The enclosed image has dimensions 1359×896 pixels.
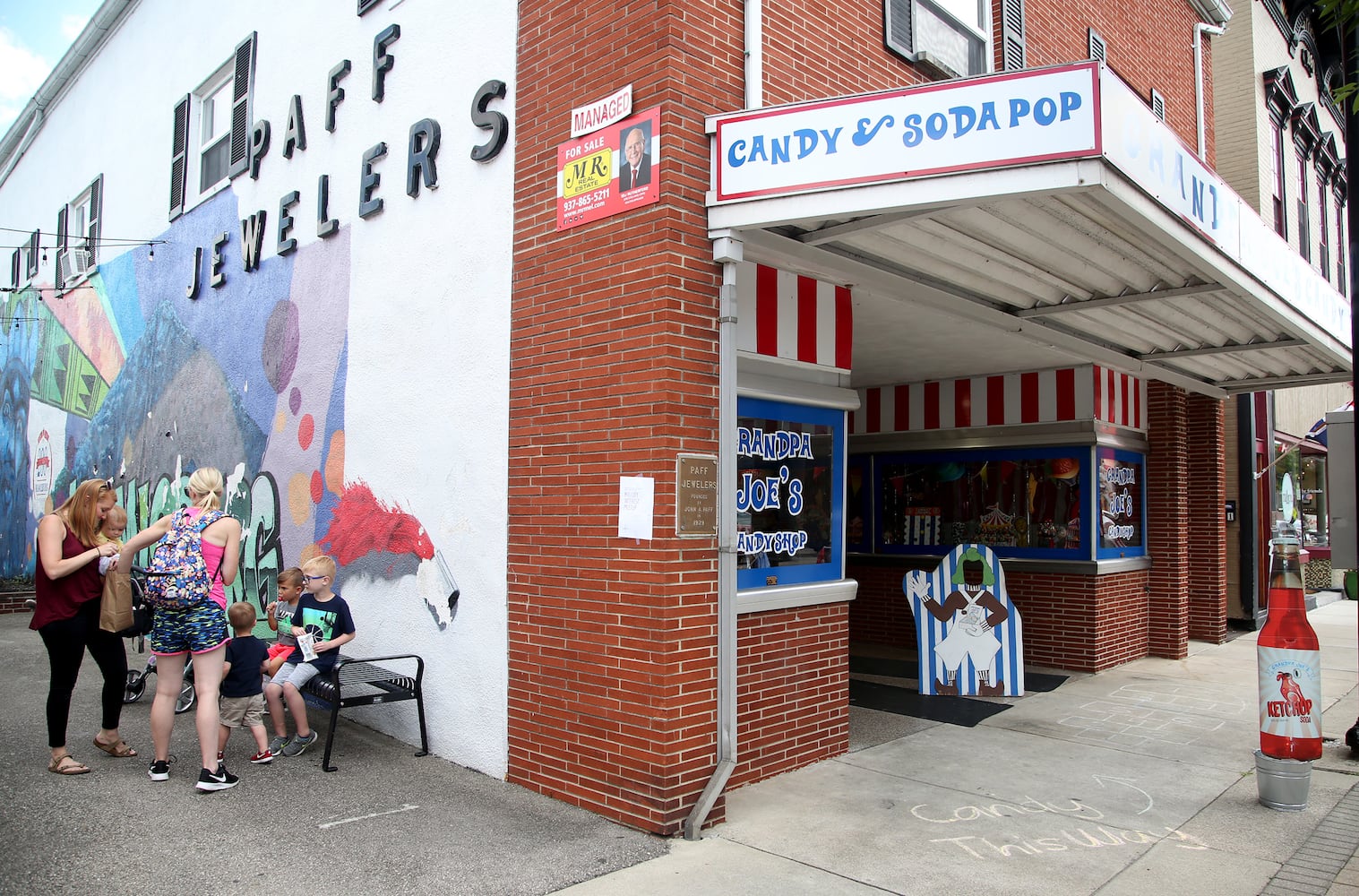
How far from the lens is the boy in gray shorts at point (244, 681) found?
6.07m

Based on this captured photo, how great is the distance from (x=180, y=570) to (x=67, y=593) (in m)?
0.79

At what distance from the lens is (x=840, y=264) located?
6055 millimetres

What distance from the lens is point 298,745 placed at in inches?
255

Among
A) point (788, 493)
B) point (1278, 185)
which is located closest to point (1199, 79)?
point (1278, 185)

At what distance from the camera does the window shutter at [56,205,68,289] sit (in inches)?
596

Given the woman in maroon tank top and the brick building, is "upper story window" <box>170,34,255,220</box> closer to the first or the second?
the brick building

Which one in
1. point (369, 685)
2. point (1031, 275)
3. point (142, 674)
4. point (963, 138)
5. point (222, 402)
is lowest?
point (142, 674)

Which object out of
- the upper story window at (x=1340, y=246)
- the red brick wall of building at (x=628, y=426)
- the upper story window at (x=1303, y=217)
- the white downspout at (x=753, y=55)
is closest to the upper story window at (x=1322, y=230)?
the upper story window at (x=1340, y=246)

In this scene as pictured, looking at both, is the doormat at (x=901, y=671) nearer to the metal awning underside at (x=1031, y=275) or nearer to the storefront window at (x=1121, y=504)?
the storefront window at (x=1121, y=504)

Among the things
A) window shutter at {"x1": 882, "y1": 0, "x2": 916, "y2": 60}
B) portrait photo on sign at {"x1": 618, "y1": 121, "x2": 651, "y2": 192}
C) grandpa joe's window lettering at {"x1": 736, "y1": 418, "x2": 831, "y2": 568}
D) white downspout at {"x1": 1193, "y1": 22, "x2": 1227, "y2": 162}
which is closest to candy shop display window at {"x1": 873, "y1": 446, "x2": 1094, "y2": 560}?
grandpa joe's window lettering at {"x1": 736, "y1": 418, "x2": 831, "y2": 568}

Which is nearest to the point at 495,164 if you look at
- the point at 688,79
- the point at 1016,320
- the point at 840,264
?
the point at 688,79

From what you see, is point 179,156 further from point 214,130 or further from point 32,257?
point 32,257

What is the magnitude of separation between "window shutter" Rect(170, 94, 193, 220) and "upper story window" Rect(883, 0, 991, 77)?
8546mm

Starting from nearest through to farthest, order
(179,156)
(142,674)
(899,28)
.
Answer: (899,28)
(142,674)
(179,156)
